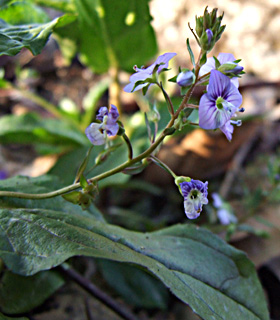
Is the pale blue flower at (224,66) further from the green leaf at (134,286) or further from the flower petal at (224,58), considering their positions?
the green leaf at (134,286)

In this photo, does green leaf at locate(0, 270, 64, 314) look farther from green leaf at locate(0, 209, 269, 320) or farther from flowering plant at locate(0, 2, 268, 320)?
green leaf at locate(0, 209, 269, 320)

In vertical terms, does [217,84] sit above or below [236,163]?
above

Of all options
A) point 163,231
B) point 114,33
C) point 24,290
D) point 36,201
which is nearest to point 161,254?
point 163,231

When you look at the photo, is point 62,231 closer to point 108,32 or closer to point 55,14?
point 108,32

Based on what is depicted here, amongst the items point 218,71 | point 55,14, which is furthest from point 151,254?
point 55,14

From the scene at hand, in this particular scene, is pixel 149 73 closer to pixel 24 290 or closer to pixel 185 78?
pixel 185 78

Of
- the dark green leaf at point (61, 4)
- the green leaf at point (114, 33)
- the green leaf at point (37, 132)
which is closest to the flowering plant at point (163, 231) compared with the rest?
the green leaf at point (37, 132)
